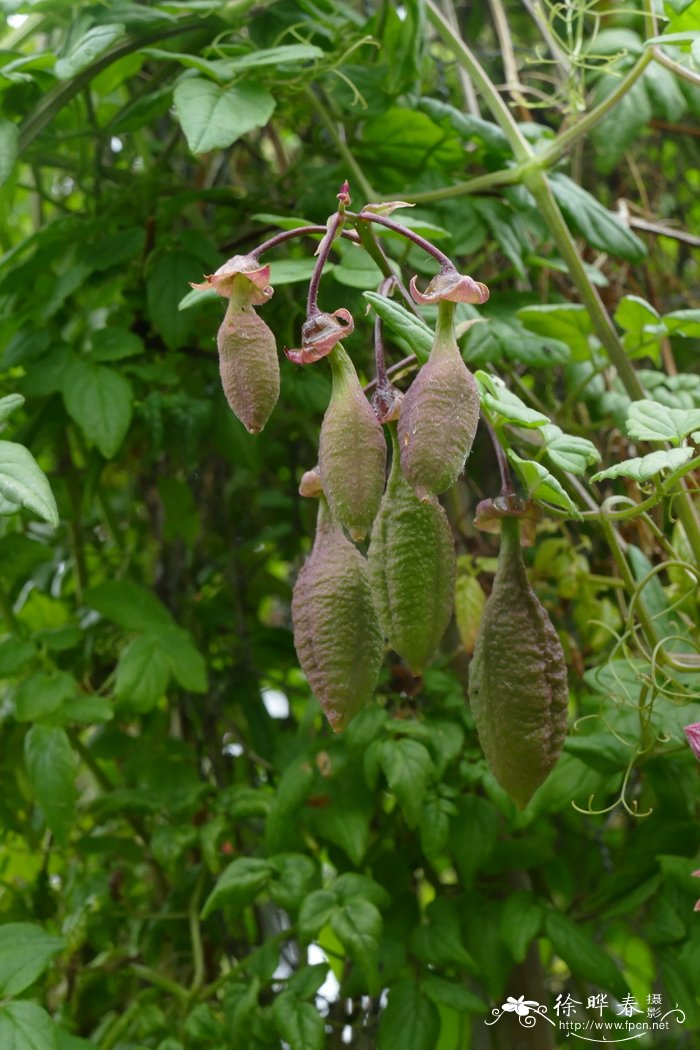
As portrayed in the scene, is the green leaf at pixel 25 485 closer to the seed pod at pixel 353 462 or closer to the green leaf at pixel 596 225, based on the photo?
the seed pod at pixel 353 462

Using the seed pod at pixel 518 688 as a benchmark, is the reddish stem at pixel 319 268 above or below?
above

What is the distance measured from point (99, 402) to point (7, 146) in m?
0.20

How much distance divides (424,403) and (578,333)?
438 mm

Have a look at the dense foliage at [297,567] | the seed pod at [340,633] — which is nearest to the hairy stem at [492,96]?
the dense foliage at [297,567]

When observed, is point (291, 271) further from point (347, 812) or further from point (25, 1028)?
point (25, 1028)

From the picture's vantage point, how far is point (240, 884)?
0.82 m

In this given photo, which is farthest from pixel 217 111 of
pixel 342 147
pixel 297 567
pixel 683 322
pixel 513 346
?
pixel 297 567

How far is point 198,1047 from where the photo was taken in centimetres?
85

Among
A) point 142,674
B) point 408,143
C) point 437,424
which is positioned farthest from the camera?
point 408,143

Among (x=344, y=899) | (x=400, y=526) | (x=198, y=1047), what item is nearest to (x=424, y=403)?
(x=400, y=526)

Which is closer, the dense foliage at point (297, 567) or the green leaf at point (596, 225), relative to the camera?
the dense foliage at point (297, 567)

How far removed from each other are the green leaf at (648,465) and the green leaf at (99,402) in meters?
0.44

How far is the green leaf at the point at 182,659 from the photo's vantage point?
958 millimetres

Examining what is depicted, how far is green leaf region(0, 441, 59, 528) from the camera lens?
2.02 ft
